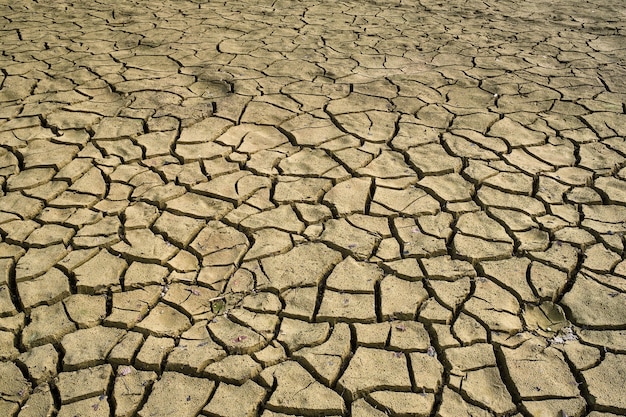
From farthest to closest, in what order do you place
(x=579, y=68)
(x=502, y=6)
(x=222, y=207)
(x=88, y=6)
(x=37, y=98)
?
(x=502, y=6) < (x=88, y=6) < (x=579, y=68) < (x=37, y=98) < (x=222, y=207)

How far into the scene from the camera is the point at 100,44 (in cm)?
486

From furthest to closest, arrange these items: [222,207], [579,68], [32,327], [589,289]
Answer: [579,68] → [222,207] → [589,289] → [32,327]

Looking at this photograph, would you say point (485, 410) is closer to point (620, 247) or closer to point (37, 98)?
point (620, 247)

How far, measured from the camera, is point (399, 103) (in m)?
3.94

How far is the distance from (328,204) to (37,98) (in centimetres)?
207

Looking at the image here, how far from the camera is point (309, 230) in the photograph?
9.12ft

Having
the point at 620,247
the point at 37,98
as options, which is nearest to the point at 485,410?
the point at 620,247

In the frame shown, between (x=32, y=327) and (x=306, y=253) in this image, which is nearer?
(x=32, y=327)

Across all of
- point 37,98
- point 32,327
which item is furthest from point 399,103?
point 32,327

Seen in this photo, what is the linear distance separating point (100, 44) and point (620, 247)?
3.87 m

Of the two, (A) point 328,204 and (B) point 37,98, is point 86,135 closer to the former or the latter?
(B) point 37,98

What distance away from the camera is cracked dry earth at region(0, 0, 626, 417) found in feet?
6.78

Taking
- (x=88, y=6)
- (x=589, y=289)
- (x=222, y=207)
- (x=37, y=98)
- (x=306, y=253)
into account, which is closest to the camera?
(x=589, y=289)

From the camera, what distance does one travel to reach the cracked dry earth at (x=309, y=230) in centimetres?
207
